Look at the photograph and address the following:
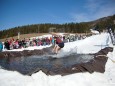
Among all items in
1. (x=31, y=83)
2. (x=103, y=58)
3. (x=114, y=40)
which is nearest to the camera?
(x=31, y=83)

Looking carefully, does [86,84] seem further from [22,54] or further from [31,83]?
[22,54]

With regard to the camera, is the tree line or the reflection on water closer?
the reflection on water

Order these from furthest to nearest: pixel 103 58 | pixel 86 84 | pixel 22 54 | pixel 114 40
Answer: pixel 114 40
pixel 22 54
pixel 103 58
pixel 86 84

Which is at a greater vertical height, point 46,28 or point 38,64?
point 46,28

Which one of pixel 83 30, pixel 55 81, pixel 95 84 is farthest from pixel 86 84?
pixel 83 30

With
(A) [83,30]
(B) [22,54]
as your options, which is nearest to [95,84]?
(B) [22,54]

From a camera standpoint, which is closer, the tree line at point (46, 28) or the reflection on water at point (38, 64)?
the reflection on water at point (38, 64)

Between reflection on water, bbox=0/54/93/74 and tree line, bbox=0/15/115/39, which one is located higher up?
tree line, bbox=0/15/115/39

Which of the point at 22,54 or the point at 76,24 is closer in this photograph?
the point at 22,54

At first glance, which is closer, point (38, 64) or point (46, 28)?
point (38, 64)

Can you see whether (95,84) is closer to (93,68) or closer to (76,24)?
(93,68)

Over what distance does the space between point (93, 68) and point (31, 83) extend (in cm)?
342

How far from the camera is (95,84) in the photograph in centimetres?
711

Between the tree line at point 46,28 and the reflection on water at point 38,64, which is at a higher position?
the tree line at point 46,28
